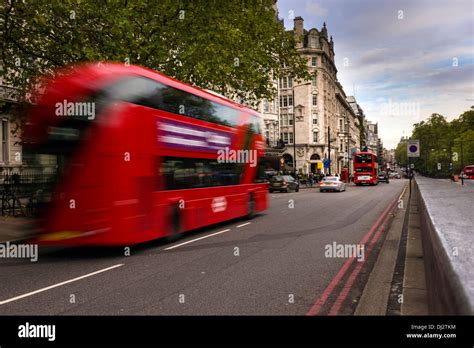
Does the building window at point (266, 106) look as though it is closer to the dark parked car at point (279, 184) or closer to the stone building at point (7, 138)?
the dark parked car at point (279, 184)

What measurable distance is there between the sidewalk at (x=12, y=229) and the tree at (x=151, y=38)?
493 centimetres

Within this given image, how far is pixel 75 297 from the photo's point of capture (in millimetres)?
5633

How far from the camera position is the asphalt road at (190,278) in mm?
5188

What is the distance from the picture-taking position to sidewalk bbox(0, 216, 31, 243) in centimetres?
951

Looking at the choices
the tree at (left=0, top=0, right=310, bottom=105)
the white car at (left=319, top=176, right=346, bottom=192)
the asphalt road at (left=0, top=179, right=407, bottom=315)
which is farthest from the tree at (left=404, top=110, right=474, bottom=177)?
the asphalt road at (left=0, top=179, right=407, bottom=315)

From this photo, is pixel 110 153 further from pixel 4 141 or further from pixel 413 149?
pixel 413 149

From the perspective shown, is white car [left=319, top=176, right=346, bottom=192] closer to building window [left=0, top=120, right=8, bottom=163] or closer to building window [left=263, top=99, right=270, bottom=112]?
building window [left=0, top=120, right=8, bottom=163]

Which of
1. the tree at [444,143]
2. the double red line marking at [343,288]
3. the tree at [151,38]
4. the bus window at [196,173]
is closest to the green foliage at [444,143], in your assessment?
the tree at [444,143]

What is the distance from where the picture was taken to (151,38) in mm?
16547

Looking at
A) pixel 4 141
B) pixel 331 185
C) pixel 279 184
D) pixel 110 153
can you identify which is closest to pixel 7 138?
pixel 4 141

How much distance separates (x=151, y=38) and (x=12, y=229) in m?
9.08

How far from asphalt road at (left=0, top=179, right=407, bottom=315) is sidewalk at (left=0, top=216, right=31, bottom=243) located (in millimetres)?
865
